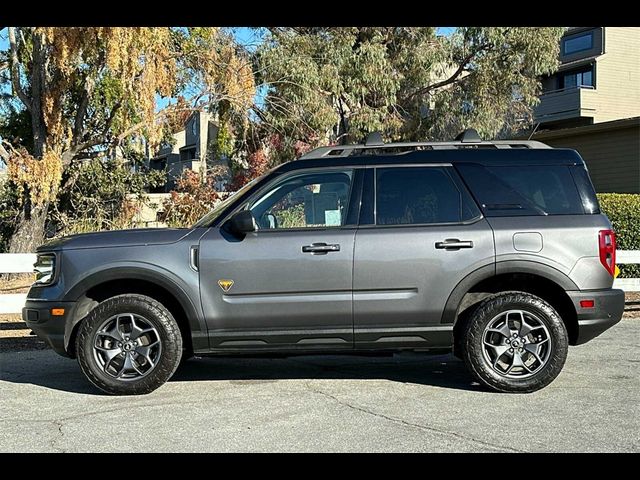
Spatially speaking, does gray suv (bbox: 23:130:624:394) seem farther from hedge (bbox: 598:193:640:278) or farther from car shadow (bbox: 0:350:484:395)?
hedge (bbox: 598:193:640:278)

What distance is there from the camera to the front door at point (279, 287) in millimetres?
6062

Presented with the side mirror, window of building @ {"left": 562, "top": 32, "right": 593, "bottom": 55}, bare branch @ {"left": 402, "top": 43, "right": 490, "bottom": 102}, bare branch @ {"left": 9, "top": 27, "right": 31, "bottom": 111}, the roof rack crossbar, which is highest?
window of building @ {"left": 562, "top": 32, "right": 593, "bottom": 55}

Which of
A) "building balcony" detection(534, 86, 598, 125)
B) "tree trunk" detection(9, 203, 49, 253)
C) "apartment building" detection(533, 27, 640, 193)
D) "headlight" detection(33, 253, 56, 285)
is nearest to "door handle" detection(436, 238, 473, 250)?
"headlight" detection(33, 253, 56, 285)

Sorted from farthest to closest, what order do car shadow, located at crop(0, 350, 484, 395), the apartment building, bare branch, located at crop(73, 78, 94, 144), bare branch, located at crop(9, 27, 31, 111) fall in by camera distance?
the apartment building, bare branch, located at crop(73, 78, 94, 144), bare branch, located at crop(9, 27, 31, 111), car shadow, located at crop(0, 350, 484, 395)

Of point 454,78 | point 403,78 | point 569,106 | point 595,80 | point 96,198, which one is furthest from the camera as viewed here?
point 595,80

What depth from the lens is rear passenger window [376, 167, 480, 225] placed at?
6.23 metres

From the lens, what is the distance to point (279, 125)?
18.0 meters

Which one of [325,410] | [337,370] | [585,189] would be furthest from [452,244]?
[337,370]

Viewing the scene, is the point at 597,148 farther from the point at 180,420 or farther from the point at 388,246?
the point at 180,420

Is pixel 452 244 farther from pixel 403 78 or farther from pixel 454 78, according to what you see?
pixel 454 78

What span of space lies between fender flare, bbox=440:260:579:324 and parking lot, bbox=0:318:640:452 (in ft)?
2.82

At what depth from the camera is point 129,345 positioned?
6145 mm

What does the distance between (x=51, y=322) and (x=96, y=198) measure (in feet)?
43.2

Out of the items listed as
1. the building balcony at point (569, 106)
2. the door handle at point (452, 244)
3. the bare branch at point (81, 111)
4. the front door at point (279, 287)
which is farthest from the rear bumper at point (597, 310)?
the building balcony at point (569, 106)
